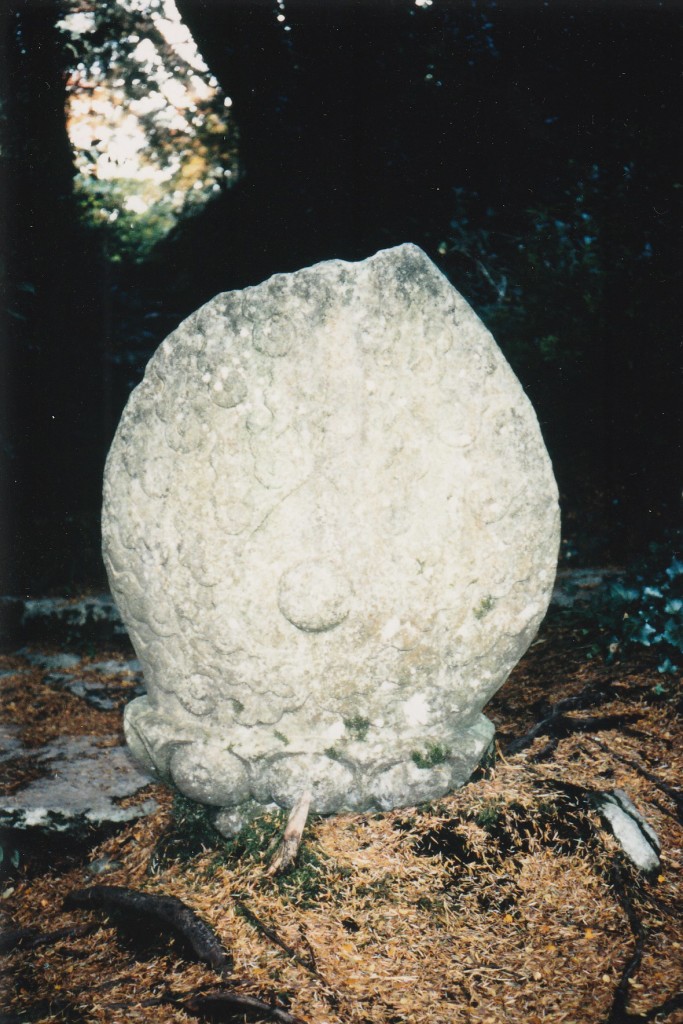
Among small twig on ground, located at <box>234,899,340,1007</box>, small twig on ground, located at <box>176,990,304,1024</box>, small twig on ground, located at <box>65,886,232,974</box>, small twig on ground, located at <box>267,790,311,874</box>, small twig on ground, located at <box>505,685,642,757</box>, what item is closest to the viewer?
small twig on ground, located at <box>176,990,304,1024</box>

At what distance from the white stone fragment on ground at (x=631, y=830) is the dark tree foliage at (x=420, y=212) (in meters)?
2.63

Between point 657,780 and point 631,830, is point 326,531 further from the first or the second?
point 657,780

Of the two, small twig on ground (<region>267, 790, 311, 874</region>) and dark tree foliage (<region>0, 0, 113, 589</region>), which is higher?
dark tree foliage (<region>0, 0, 113, 589</region>)

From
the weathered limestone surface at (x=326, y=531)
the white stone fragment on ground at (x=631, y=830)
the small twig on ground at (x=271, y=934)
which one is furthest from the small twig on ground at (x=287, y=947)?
the white stone fragment on ground at (x=631, y=830)

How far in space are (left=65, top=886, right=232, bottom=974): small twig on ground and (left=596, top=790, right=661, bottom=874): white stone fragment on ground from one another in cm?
136

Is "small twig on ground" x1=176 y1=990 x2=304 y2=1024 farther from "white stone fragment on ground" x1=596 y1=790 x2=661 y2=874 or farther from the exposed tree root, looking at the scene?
the exposed tree root

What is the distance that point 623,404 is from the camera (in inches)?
225

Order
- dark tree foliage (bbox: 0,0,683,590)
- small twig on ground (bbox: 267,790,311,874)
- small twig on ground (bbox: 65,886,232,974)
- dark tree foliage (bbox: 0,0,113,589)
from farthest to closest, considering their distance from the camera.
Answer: dark tree foliage (bbox: 0,0,113,589) < dark tree foliage (bbox: 0,0,683,590) < small twig on ground (bbox: 267,790,311,874) < small twig on ground (bbox: 65,886,232,974)

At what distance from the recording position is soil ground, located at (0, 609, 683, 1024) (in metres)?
2.04

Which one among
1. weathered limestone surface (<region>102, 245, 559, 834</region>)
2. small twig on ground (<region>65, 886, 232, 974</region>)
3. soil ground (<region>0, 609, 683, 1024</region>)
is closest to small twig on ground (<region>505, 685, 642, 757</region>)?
soil ground (<region>0, 609, 683, 1024</region>)

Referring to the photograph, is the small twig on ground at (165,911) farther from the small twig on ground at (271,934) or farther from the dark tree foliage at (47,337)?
the dark tree foliage at (47,337)

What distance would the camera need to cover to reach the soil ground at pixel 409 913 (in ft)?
6.70

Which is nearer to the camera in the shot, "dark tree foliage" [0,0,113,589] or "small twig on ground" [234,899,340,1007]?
"small twig on ground" [234,899,340,1007]

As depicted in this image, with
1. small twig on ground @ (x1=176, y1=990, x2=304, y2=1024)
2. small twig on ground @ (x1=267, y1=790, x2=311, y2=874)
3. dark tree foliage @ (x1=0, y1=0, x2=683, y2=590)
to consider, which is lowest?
small twig on ground @ (x1=176, y1=990, x2=304, y2=1024)
